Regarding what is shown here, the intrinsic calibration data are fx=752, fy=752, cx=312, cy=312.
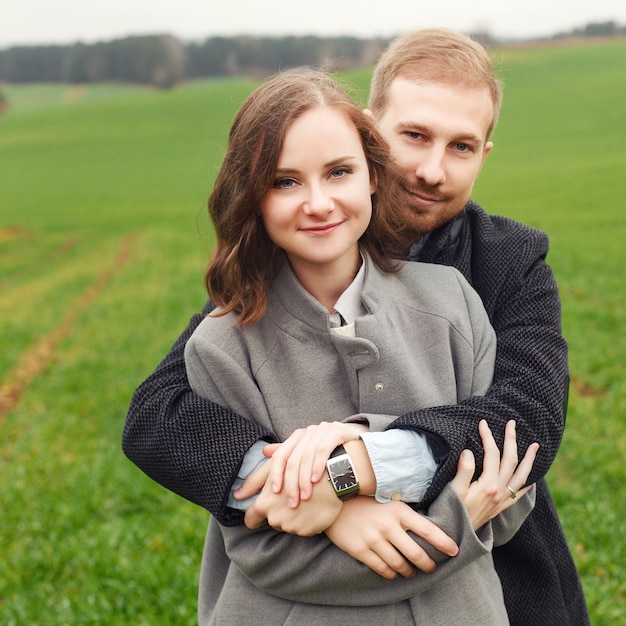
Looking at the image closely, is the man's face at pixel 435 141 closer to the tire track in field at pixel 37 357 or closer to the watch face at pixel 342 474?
the watch face at pixel 342 474

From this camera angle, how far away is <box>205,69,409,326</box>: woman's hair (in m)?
Answer: 1.71

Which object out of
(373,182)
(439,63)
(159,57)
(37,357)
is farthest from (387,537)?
(159,57)

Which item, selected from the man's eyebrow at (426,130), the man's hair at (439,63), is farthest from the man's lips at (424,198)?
the man's hair at (439,63)

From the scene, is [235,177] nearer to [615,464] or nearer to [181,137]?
[615,464]

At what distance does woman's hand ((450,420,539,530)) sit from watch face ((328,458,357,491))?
0.22 meters

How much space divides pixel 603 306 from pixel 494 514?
8692 mm

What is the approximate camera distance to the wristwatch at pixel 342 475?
1.57 m

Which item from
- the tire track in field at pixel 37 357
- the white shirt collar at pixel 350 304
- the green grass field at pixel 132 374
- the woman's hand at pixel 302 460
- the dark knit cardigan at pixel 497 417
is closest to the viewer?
the woman's hand at pixel 302 460

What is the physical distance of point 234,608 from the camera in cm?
175

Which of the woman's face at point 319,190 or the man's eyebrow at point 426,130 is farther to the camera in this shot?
the man's eyebrow at point 426,130

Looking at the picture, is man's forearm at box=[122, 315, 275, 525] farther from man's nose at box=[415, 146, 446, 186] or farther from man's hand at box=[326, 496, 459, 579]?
man's nose at box=[415, 146, 446, 186]

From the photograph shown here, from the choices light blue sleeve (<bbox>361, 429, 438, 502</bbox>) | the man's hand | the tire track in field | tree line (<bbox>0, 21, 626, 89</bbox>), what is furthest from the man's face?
tree line (<bbox>0, 21, 626, 89</bbox>)

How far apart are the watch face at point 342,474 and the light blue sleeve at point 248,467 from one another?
182 mm

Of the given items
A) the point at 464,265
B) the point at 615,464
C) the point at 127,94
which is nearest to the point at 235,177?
the point at 464,265
